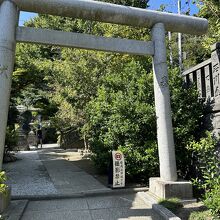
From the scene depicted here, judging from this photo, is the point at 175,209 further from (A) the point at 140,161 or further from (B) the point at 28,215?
(B) the point at 28,215

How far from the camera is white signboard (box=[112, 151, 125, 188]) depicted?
25.0 ft

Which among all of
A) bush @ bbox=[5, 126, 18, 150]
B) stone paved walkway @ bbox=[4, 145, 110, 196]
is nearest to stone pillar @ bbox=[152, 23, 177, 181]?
stone paved walkway @ bbox=[4, 145, 110, 196]

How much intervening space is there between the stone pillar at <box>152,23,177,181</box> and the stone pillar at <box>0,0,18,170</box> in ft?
11.1

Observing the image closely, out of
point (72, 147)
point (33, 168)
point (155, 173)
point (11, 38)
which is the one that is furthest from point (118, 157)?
point (72, 147)

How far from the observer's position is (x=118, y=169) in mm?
7645

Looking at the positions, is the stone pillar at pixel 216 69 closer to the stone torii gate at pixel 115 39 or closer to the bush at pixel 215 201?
the stone torii gate at pixel 115 39

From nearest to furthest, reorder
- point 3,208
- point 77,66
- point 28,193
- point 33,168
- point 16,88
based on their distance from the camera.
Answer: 1. point 3,208
2. point 28,193
3. point 33,168
4. point 77,66
5. point 16,88

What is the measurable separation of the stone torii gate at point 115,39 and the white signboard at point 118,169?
0.90 metres

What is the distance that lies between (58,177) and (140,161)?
3304mm

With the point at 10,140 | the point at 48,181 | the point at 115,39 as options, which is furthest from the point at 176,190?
the point at 10,140

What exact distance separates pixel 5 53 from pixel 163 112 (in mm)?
3763

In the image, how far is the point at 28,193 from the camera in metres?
7.45

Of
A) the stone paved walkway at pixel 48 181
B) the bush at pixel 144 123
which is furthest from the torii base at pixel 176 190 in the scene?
the stone paved walkway at pixel 48 181

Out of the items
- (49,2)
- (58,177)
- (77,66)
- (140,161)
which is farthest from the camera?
(77,66)
